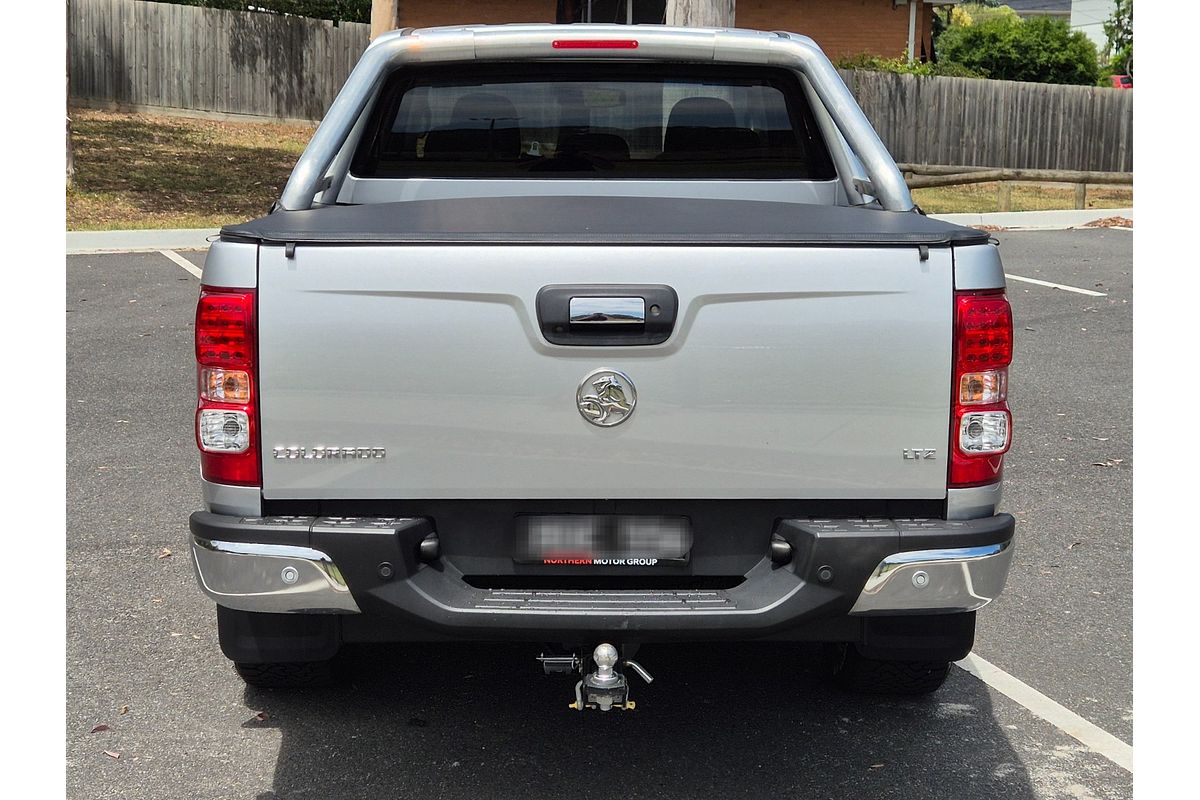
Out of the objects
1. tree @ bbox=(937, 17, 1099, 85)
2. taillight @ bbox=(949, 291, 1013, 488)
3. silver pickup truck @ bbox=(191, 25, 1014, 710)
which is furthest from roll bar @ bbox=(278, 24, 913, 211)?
tree @ bbox=(937, 17, 1099, 85)

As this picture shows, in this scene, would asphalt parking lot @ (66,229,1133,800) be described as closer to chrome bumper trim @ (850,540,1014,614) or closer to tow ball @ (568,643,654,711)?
tow ball @ (568,643,654,711)

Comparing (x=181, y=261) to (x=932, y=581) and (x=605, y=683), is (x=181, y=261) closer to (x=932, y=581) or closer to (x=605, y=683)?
(x=605, y=683)

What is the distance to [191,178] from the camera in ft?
64.8

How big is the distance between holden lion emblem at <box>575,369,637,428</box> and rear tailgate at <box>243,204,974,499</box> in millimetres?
20

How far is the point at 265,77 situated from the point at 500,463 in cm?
2564

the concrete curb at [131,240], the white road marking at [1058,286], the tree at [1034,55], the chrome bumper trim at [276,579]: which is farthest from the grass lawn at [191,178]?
the chrome bumper trim at [276,579]

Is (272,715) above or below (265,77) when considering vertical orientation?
below

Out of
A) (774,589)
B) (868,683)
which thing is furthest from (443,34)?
(868,683)

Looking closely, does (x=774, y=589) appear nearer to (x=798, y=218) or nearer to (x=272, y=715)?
(x=798, y=218)

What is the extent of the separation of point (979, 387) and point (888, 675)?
1.28 m

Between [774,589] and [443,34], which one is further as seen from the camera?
[443,34]

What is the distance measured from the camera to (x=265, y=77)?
27.1 meters

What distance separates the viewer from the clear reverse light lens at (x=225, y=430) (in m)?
3.28

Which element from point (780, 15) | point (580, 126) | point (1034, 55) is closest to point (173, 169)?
point (780, 15)
